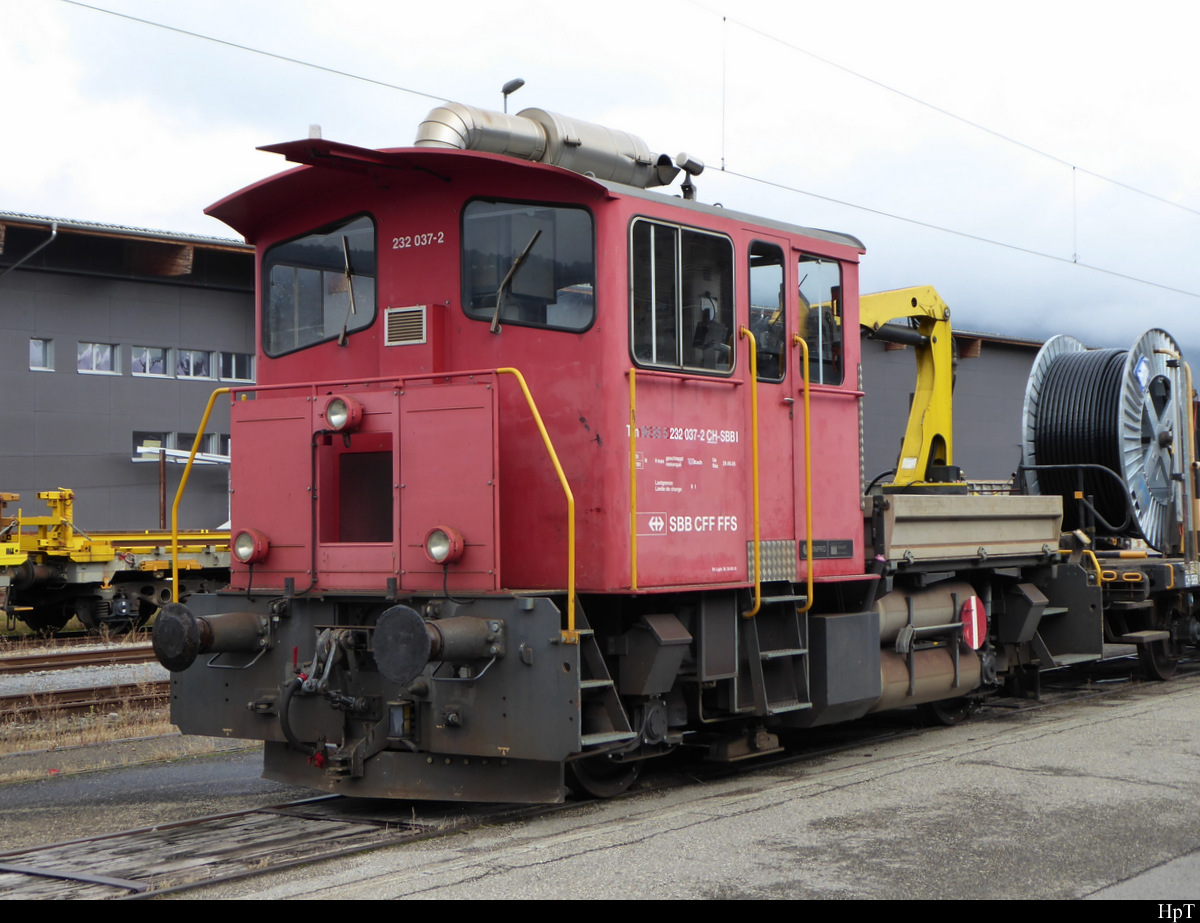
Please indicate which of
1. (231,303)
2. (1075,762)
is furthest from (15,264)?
(1075,762)

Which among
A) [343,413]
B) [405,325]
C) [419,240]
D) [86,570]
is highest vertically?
[419,240]

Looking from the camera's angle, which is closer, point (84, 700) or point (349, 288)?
point (349, 288)

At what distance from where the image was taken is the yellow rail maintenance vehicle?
65.9 feet

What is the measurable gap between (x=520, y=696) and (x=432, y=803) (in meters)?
1.32

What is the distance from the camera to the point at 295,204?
307 inches

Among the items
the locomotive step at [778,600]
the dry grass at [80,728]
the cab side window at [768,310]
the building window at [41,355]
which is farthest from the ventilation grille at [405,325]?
the building window at [41,355]

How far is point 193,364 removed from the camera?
→ 3122 cm

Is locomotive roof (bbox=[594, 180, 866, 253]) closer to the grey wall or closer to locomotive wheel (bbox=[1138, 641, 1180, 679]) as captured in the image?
locomotive wheel (bbox=[1138, 641, 1180, 679])

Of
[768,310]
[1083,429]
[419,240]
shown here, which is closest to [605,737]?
[768,310]

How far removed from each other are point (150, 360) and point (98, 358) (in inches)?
51.5

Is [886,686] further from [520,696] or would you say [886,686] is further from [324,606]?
[324,606]

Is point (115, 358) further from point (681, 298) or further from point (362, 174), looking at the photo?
point (681, 298)

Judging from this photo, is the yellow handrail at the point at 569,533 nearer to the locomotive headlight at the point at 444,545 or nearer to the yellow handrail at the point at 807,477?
the locomotive headlight at the point at 444,545

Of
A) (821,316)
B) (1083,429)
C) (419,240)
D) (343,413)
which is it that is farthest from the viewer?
(1083,429)
